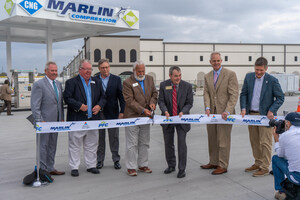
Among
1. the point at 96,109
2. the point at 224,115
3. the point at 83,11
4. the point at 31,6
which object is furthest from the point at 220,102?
the point at 83,11

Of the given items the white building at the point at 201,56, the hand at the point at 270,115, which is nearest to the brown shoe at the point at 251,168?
the hand at the point at 270,115

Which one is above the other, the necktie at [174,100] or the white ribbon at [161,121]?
the necktie at [174,100]

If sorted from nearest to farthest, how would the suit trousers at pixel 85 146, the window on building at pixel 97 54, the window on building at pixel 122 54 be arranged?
1. the suit trousers at pixel 85 146
2. the window on building at pixel 97 54
3. the window on building at pixel 122 54

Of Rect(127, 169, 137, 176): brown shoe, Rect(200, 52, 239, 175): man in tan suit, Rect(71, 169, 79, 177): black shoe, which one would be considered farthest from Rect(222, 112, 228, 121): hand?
Rect(71, 169, 79, 177): black shoe

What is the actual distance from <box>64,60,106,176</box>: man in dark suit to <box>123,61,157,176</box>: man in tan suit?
58 centimetres

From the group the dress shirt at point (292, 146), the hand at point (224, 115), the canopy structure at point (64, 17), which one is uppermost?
the canopy structure at point (64, 17)

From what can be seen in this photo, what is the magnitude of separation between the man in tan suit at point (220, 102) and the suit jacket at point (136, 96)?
1053 mm

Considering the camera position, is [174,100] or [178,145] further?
[174,100]

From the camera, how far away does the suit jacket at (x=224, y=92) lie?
5.11 m

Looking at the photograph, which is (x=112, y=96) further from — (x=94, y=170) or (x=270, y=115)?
(x=270, y=115)

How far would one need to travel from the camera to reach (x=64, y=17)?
1667 cm

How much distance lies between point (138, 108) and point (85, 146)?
4.05 feet

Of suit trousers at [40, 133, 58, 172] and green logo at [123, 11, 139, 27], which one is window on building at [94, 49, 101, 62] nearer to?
green logo at [123, 11, 139, 27]

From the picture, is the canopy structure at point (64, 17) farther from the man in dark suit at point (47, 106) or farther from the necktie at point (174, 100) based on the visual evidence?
the necktie at point (174, 100)
